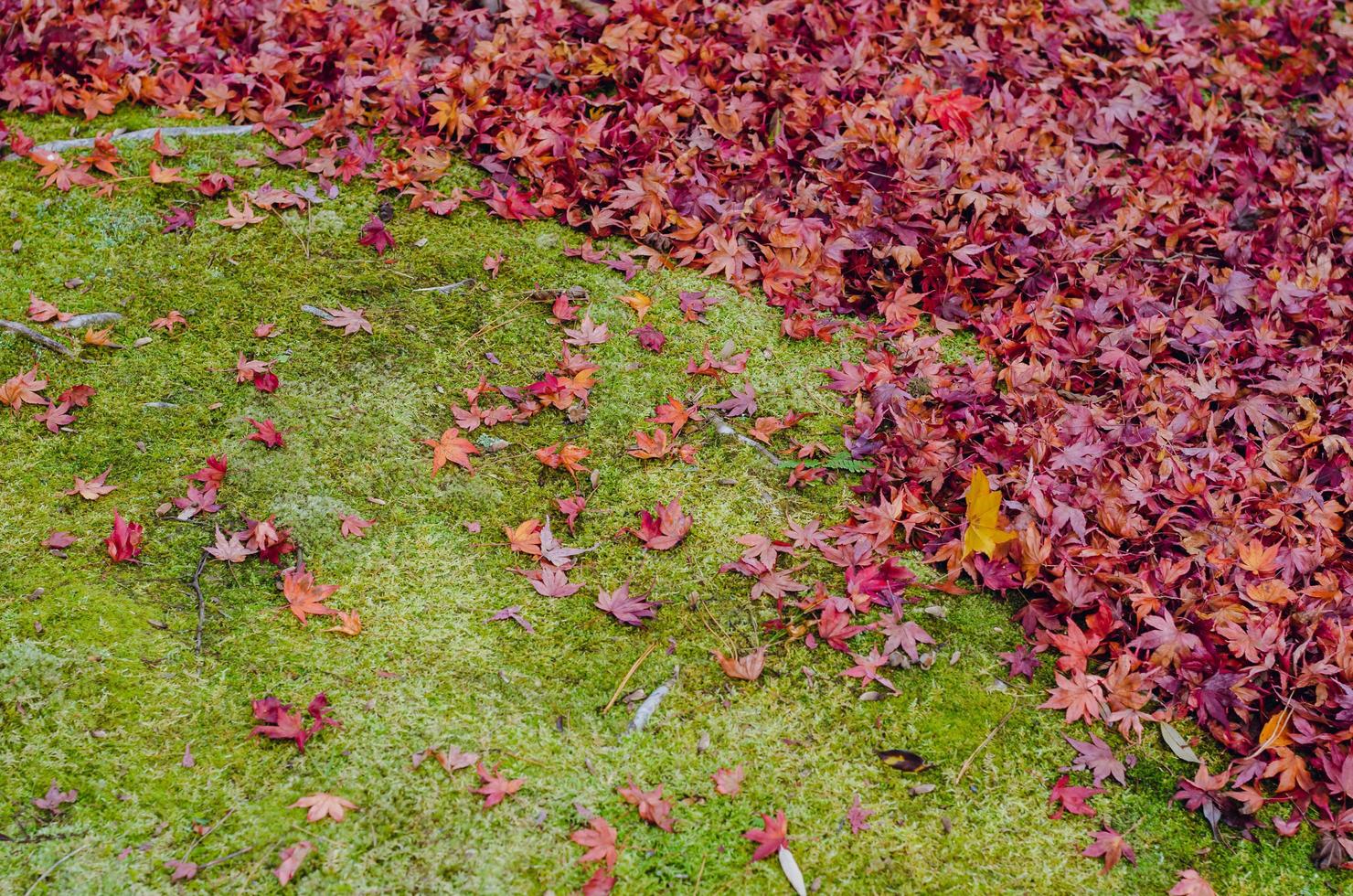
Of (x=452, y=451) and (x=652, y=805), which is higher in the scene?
(x=452, y=451)

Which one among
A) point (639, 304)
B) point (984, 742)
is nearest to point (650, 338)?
point (639, 304)

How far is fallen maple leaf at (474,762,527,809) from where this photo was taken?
8.15ft

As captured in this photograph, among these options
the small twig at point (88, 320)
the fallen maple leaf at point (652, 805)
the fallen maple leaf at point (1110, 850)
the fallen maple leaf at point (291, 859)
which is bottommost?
the fallen maple leaf at point (291, 859)

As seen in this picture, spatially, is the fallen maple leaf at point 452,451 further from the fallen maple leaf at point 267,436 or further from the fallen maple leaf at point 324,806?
the fallen maple leaf at point 324,806

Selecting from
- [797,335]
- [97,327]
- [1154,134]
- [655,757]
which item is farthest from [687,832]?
[1154,134]

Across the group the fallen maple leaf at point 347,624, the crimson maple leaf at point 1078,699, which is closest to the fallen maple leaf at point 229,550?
the fallen maple leaf at point 347,624

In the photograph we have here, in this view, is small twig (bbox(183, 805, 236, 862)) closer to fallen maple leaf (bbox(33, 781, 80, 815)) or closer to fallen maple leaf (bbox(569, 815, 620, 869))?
fallen maple leaf (bbox(33, 781, 80, 815))

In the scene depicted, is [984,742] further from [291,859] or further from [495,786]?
[291,859]

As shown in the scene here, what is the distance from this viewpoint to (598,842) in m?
2.42

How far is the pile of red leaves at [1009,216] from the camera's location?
2926mm

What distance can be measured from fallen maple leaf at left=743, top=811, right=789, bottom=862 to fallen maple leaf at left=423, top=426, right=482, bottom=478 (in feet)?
5.00

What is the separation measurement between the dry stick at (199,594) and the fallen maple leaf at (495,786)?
0.90 metres

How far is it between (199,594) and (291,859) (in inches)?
36.3

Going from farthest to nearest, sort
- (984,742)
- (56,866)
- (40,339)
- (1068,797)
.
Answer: (40,339) → (984,742) → (1068,797) → (56,866)
